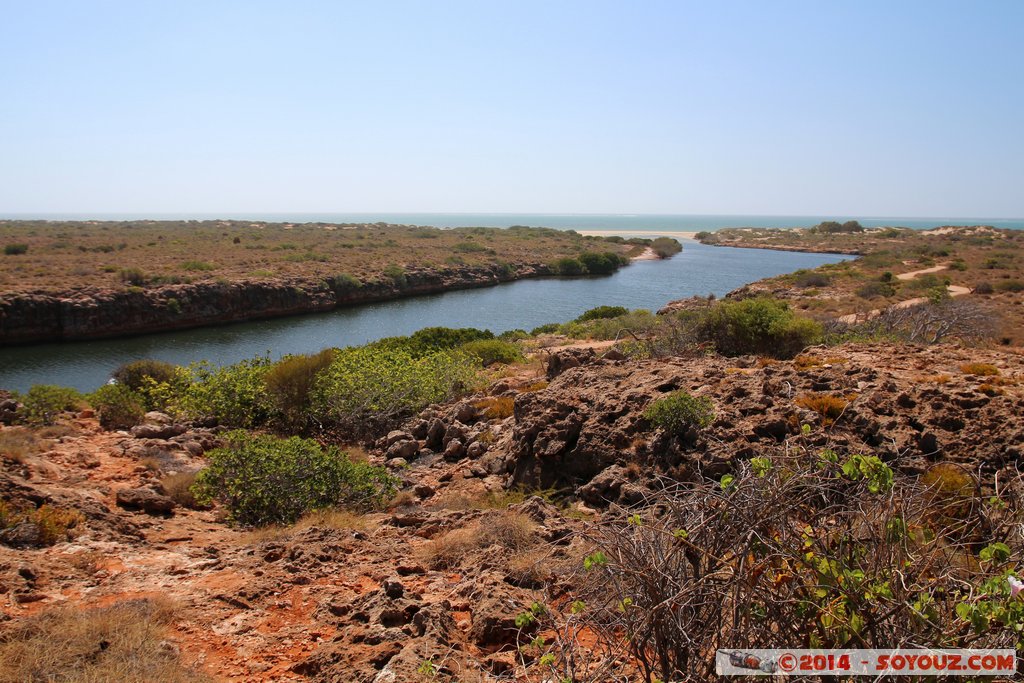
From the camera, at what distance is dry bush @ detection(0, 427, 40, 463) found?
297 inches

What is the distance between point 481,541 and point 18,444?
731cm

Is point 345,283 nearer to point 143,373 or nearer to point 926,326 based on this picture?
point 143,373

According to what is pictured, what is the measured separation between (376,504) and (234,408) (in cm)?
558

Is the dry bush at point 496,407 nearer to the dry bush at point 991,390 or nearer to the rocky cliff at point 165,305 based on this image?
the dry bush at point 991,390

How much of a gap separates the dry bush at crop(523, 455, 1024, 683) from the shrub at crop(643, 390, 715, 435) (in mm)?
3872

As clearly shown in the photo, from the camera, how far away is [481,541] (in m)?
5.72

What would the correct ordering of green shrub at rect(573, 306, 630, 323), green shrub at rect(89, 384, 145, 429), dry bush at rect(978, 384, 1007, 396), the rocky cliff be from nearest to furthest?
Answer: dry bush at rect(978, 384, 1007, 396)
green shrub at rect(89, 384, 145, 429)
the rocky cliff
green shrub at rect(573, 306, 630, 323)

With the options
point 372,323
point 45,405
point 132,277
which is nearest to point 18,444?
point 45,405

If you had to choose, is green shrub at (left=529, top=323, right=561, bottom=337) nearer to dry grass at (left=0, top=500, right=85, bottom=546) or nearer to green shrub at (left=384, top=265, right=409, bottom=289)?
green shrub at (left=384, top=265, right=409, bottom=289)

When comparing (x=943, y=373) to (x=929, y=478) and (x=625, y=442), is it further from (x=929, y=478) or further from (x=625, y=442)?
(x=625, y=442)

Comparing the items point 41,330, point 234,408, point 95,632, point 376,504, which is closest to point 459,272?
point 41,330

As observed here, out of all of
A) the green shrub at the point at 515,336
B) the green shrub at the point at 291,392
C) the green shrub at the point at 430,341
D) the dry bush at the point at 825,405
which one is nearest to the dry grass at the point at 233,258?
the green shrub at the point at 515,336

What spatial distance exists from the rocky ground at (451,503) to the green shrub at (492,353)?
6.54 m

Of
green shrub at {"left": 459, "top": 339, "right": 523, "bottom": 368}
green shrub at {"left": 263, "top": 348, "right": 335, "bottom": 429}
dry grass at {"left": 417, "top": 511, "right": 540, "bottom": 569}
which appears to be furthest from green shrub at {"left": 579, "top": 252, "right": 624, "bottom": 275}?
dry grass at {"left": 417, "top": 511, "right": 540, "bottom": 569}
